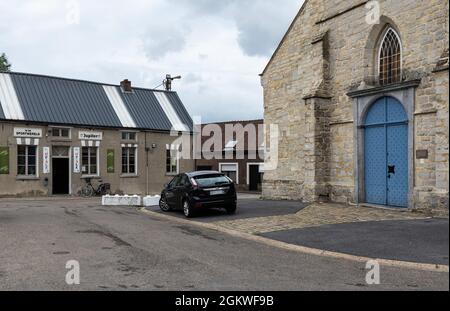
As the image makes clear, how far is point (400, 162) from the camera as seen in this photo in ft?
47.3

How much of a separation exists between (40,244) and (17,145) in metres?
19.8

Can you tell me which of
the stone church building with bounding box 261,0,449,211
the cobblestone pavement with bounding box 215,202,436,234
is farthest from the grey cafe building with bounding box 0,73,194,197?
the cobblestone pavement with bounding box 215,202,436,234

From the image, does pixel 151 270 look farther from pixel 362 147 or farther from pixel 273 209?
pixel 362 147

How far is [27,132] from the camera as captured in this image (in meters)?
27.7

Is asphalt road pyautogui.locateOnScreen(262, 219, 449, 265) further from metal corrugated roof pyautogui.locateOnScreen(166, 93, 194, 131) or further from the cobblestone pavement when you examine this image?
metal corrugated roof pyautogui.locateOnScreen(166, 93, 194, 131)

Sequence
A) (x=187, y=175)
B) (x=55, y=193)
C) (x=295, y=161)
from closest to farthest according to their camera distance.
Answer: (x=187, y=175), (x=295, y=161), (x=55, y=193)

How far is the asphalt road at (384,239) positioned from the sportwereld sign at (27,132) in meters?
21.2

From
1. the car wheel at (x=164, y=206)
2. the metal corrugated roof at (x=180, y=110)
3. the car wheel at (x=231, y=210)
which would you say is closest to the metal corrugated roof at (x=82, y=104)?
the metal corrugated roof at (x=180, y=110)

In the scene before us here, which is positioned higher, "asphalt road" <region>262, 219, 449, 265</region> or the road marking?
"asphalt road" <region>262, 219, 449, 265</region>

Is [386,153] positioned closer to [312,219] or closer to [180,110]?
[312,219]

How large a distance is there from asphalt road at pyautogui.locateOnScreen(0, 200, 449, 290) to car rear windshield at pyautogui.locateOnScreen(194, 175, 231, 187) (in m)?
3.23

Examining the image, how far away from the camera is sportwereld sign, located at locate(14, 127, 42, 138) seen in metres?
27.4
